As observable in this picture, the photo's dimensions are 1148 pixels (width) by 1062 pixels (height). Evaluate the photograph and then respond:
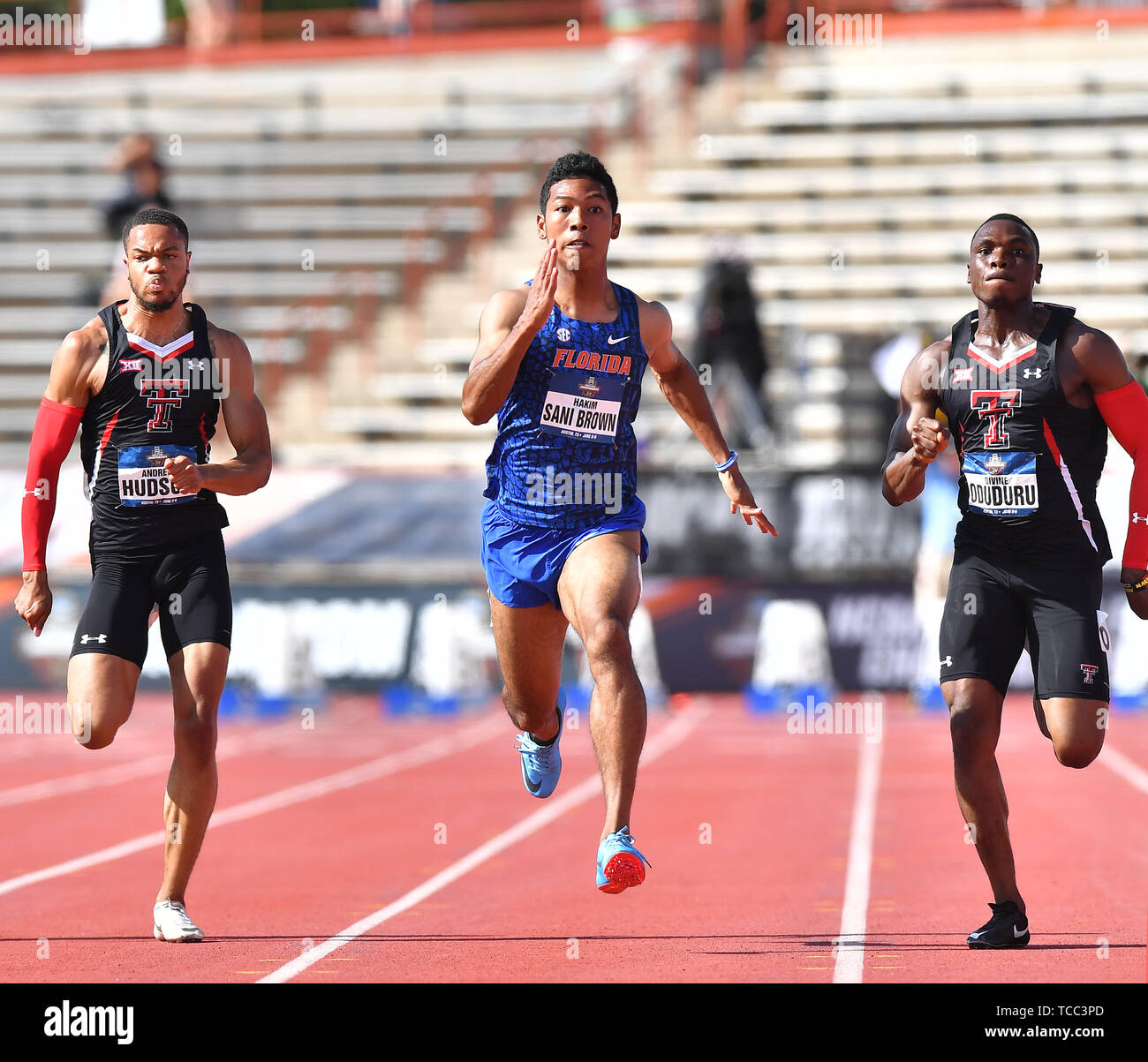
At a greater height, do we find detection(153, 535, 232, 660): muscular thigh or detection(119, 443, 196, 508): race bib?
detection(119, 443, 196, 508): race bib

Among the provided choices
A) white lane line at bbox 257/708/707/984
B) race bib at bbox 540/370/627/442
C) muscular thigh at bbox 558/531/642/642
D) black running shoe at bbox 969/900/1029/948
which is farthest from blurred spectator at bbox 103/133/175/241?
black running shoe at bbox 969/900/1029/948

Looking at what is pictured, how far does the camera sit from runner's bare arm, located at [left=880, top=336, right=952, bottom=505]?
6.39 m

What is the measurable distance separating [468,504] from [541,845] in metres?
7.55

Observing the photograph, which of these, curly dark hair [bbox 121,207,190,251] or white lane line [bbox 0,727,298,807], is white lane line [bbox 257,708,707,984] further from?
curly dark hair [bbox 121,207,190,251]

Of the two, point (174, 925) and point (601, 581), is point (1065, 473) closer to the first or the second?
point (601, 581)

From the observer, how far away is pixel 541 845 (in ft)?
30.3

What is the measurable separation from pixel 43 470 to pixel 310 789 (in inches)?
221

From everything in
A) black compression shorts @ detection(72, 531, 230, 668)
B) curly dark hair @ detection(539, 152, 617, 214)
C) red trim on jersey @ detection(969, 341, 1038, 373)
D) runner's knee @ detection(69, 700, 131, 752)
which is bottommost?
runner's knee @ detection(69, 700, 131, 752)

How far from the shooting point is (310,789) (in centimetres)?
1188

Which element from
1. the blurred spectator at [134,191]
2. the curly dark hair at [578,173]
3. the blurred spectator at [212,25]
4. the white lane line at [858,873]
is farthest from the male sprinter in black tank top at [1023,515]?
the blurred spectator at [212,25]

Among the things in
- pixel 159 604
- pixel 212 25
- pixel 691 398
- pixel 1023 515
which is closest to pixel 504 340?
pixel 691 398

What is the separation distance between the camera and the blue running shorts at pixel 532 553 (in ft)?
21.6

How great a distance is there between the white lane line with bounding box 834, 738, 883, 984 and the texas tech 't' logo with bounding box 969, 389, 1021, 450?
1734mm
